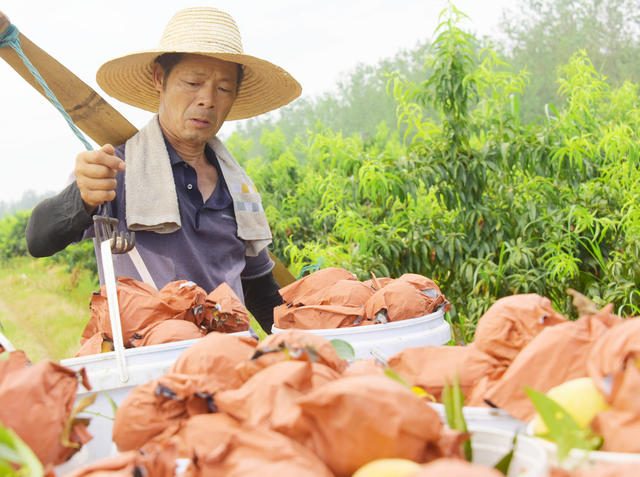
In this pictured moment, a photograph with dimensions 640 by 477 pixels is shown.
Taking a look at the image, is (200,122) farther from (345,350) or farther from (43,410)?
(43,410)

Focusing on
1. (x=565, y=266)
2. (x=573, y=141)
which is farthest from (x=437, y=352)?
(x=573, y=141)

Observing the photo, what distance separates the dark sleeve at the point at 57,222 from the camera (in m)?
1.83

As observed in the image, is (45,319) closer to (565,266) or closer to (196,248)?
(196,248)

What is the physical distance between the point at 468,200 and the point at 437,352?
2.28 metres

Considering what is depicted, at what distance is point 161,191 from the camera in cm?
218

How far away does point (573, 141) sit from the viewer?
3035 mm

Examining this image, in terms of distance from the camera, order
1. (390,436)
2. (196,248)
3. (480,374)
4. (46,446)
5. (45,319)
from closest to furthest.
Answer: (390,436)
(46,446)
(480,374)
(196,248)
(45,319)

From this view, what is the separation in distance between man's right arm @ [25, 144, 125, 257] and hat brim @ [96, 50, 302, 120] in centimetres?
75

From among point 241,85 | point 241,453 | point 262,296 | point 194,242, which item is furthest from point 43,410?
point 241,85

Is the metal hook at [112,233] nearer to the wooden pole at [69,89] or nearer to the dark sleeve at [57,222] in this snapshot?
the dark sleeve at [57,222]

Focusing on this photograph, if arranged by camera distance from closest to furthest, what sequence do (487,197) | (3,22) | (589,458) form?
(589,458)
(3,22)
(487,197)

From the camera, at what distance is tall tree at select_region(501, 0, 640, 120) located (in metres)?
18.6

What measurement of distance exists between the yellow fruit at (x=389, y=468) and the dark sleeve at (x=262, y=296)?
2031 millimetres

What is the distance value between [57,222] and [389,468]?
162 centimetres
